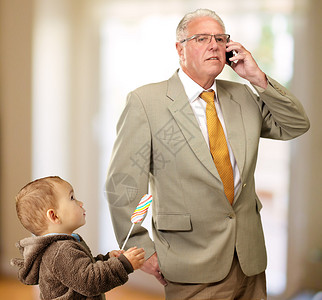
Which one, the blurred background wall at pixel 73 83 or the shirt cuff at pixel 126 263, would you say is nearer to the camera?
the shirt cuff at pixel 126 263

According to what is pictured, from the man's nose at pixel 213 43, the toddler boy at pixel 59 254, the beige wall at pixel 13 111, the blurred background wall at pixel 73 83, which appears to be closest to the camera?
the toddler boy at pixel 59 254

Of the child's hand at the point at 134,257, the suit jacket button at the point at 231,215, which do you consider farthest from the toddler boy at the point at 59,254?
the suit jacket button at the point at 231,215

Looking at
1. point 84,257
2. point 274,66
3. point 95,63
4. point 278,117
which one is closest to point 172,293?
point 84,257

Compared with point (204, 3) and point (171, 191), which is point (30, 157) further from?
point (171, 191)

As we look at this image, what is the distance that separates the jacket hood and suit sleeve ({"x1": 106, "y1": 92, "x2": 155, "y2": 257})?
0.26 metres

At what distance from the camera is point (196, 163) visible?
1508mm

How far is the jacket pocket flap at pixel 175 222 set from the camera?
5.02 feet

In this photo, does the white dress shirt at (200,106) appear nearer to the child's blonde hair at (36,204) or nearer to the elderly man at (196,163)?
the elderly man at (196,163)

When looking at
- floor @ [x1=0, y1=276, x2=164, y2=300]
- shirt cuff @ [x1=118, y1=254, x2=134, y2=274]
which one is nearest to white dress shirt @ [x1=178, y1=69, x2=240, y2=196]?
shirt cuff @ [x1=118, y1=254, x2=134, y2=274]

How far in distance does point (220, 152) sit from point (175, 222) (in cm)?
24

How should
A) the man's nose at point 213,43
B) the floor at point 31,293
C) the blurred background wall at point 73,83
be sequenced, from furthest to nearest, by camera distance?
the blurred background wall at point 73,83, the floor at point 31,293, the man's nose at point 213,43

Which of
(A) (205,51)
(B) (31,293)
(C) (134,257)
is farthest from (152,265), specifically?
(B) (31,293)

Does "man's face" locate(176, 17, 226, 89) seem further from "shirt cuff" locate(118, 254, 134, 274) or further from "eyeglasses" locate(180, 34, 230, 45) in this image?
"shirt cuff" locate(118, 254, 134, 274)

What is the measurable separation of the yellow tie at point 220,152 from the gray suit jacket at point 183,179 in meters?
0.02
